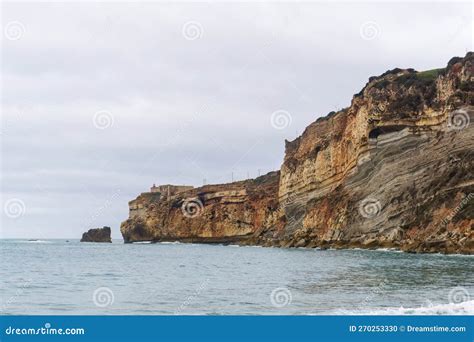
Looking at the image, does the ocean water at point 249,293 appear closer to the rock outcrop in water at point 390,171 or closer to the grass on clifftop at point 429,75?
the rock outcrop in water at point 390,171

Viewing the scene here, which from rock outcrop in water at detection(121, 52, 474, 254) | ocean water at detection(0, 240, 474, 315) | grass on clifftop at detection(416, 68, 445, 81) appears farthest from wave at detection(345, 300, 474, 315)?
grass on clifftop at detection(416, 68, 445, 81)

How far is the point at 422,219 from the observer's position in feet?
245

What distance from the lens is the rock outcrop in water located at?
72.6 meters

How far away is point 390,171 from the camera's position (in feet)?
277

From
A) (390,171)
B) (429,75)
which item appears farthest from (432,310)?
(429,75)

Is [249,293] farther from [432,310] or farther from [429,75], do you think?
[429,75]

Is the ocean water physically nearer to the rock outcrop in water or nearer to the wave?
the wave

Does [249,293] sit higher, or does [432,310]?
[249,293]

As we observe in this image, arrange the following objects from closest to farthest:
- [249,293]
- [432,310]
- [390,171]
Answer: [432,310], [249,293], [390,171]

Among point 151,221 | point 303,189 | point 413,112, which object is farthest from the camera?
point 151,221
